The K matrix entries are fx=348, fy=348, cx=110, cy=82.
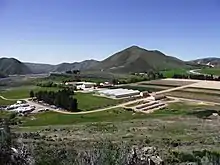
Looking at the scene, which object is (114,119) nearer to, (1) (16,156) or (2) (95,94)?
(2) (95,94)

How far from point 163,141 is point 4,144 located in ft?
60.8

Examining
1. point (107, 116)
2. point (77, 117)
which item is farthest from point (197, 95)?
point (77, 117)

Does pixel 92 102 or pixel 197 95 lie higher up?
pixel 197 95

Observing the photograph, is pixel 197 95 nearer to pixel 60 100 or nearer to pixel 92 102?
pixel 92 102

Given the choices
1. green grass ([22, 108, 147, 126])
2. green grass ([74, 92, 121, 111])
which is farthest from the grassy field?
green grass ([74, 92, 121, 111])

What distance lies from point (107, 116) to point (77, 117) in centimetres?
526

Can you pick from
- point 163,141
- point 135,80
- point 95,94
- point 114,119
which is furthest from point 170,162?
point 135,80

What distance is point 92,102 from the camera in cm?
7731

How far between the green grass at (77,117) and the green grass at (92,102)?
24.2 feet

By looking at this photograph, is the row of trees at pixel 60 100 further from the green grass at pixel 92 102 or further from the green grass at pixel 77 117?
the green grass at pixel 77 117

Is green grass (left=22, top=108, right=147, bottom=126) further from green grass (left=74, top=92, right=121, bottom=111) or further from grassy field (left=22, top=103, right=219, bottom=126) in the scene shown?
green grass (left=74, top=92, right=121, bottom=111)

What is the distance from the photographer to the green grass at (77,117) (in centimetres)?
5753

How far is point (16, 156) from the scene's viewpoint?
14.6m

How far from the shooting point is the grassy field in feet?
189
